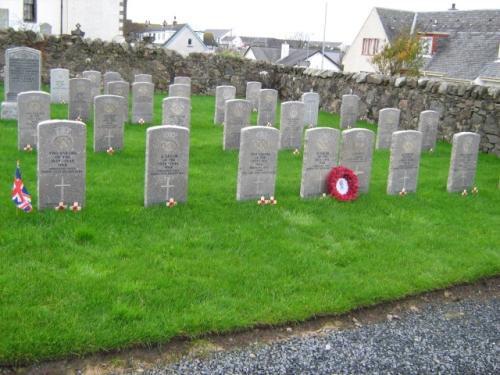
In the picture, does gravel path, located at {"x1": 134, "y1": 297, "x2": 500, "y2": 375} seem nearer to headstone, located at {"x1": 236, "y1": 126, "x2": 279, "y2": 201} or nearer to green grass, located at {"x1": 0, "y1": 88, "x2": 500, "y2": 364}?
green grass, located at {"x1": 0, "y1": 88, "x2": 500, "y2": 364}

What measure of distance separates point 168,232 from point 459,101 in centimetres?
1174

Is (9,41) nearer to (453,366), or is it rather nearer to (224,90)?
(224,90)

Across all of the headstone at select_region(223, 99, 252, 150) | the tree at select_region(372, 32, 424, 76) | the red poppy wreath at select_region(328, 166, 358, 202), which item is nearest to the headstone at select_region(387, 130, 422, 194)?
the red poppy wreath at select_region(328, 166, 358, 202)

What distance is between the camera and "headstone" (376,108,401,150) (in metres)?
14.8

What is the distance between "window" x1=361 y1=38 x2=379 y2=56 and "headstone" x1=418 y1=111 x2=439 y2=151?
3450 cm

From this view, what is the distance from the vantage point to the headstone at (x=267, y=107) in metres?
16.6

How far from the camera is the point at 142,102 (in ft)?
52.1

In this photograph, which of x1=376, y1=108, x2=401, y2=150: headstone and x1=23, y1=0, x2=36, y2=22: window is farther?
x1=23, y1=0, x2=36, y2=22: window

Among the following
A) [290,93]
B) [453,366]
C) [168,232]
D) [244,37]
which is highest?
[244,37]

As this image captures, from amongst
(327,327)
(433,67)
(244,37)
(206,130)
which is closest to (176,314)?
(327,327)

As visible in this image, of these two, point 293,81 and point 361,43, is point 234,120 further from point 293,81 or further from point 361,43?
point 361,43

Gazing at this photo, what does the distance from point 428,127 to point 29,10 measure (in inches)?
1189

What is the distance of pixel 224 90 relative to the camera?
58.3ft

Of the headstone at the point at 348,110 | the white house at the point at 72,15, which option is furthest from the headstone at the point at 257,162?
the white house at the point at 72,15
